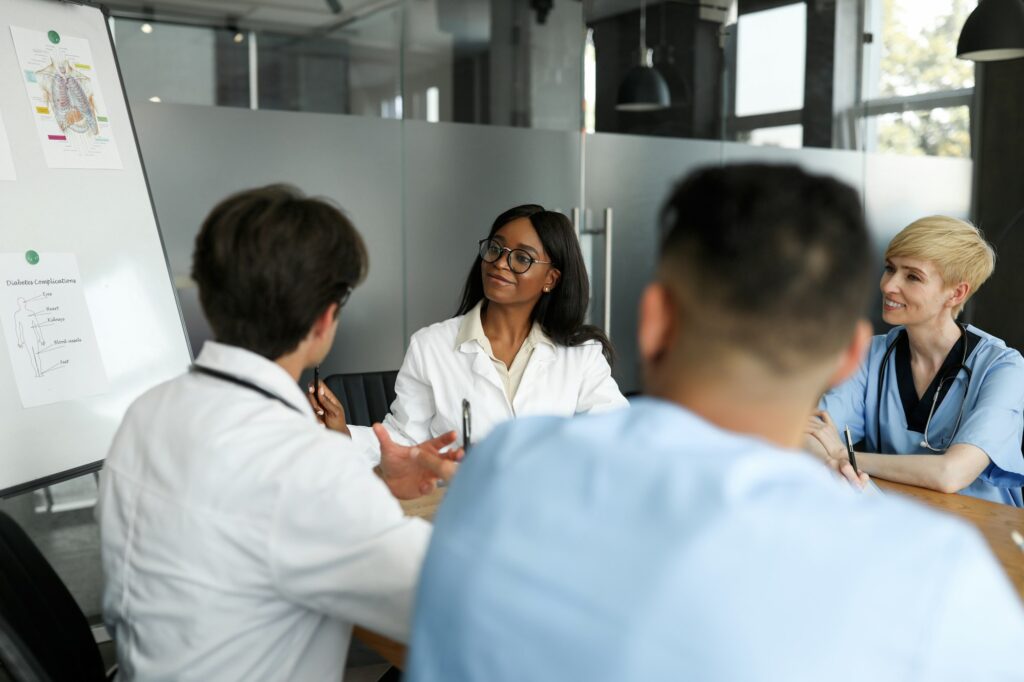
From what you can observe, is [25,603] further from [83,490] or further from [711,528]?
[83,490]

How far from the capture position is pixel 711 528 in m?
0.65

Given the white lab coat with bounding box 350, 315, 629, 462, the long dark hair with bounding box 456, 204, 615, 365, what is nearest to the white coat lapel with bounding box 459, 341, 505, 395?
the white lab coat with bounding box 350, 315, 629, 462

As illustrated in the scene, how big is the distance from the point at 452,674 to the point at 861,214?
0.52 metres

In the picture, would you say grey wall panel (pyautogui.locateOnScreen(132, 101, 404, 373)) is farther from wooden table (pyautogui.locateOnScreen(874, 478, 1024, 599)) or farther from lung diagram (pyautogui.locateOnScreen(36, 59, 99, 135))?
wooden table (pyautogui.locateOnScreen(874, 478, 1024, 599))

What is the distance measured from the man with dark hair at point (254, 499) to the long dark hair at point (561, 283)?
1443mm

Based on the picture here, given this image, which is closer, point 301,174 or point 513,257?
point 513,257

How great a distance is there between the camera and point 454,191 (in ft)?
14.1

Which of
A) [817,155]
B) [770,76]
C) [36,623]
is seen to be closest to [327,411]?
[36,623]

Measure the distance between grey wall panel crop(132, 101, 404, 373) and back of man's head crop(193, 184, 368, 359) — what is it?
81.6 inches

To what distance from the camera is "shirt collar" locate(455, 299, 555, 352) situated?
2672mm

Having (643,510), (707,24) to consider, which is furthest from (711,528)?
(707,24)

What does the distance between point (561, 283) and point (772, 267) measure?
2022 millimetres

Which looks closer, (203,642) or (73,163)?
(203,642)

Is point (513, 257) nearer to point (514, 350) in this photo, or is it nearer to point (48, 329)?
point (514, 350)
